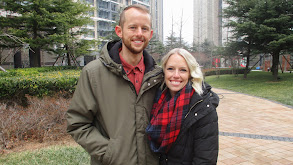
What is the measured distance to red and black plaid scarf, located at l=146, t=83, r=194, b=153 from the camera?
1.61m

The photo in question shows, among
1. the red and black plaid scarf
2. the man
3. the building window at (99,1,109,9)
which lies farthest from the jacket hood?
the building window at (99,1,109,9)

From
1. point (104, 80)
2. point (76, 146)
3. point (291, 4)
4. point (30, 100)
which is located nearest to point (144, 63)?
point (104, 80)

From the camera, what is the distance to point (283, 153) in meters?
4.16

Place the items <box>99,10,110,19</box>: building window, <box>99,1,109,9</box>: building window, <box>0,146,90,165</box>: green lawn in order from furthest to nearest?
<box>99,10,110,19</box>: building window
<box>99,1,109,9</box>: building window
<box>0,146,90,165</box>: green lawn

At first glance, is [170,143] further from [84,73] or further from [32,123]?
[32,123]

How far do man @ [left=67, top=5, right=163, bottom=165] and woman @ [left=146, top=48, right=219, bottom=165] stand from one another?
9 cm

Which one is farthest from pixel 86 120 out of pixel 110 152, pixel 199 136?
pixel 199 136

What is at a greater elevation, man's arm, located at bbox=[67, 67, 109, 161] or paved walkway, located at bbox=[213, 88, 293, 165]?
man's arm, located at bbox=[67, 67, 109, 161]

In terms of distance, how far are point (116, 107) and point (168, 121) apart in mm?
384

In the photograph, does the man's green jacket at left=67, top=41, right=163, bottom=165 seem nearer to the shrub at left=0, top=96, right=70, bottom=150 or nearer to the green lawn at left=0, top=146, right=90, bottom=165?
the green lawn at left=0, top=146, right=90, bottom=165

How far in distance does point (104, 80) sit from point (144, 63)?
16.8 inches

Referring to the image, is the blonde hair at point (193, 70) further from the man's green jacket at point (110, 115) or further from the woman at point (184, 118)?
the man's green jacket at point (110, 115)

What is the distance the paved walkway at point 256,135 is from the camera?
13.0ft

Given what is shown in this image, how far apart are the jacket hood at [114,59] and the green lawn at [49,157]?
232 cm
